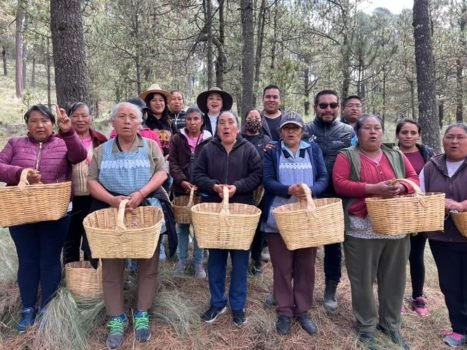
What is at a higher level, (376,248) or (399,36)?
(399,36)

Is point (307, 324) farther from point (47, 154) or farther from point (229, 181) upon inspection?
point (47, 154)

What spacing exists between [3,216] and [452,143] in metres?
3.70

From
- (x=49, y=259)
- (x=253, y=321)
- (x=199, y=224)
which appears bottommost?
(x=253, y=321)

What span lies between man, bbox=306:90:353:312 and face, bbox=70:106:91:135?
218cm

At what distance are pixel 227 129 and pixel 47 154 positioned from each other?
1567 millimetres

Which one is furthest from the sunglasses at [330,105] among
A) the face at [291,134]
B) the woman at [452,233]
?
the woman at [452,233]

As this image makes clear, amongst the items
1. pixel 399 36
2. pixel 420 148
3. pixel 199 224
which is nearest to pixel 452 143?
pixel 420 148

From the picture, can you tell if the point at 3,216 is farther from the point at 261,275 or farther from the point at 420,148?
the point at 420,148

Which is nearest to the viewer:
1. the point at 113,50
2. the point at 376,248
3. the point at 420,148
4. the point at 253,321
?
the point at 376,248

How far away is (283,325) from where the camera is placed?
326 cm

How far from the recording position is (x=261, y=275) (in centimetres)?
427

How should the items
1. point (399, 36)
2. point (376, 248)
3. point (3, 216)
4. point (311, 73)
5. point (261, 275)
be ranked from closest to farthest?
point (3, 216) < point (376, 248) < point (261, 275) < point (399, 36) < point (311, 73)

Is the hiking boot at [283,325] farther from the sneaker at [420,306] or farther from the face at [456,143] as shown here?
the face at [456,143]

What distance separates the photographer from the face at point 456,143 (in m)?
3.19
